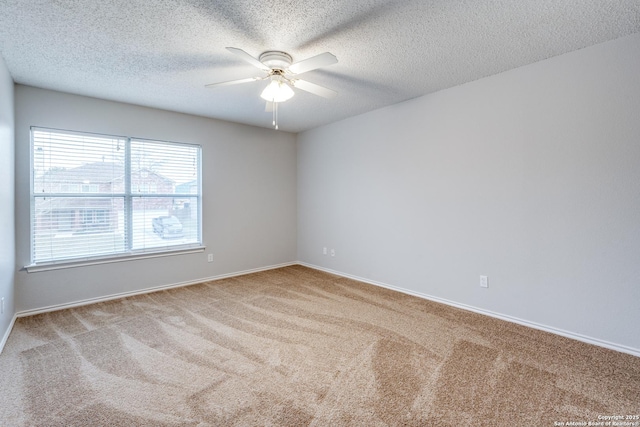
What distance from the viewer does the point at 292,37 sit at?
2.29 metres

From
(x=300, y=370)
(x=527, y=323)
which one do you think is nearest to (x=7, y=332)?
(x=300, y=370)

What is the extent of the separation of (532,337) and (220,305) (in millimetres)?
3197

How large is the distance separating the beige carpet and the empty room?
20 mm

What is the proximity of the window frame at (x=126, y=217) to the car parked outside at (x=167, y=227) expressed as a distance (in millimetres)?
145

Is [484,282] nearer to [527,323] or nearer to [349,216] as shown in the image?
[527,323]

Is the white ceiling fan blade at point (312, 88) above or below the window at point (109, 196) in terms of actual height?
above

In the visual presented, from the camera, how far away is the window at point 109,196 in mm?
3316

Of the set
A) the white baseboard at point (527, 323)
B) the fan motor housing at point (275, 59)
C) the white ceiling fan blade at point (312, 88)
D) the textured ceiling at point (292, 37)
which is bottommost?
the white baseboard at point (527, 323)

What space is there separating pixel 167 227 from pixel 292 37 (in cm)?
316

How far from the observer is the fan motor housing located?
2.48 meters

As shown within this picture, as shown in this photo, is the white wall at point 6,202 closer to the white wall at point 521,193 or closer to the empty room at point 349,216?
the empty room at point 349,216

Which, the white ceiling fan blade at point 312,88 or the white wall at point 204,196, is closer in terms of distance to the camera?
the white ceiling fan blade at point 312,88

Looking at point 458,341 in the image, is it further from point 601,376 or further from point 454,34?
point 454,34

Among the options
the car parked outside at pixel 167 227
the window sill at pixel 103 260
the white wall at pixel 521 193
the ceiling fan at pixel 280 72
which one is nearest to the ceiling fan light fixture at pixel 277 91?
the ceiling fan at pixel 280 72
